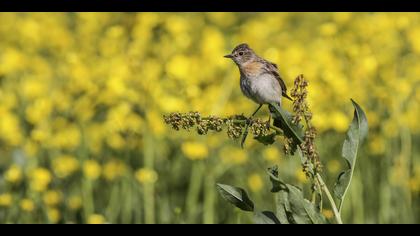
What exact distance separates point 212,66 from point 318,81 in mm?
1106

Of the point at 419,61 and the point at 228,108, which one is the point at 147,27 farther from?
the point at 419,61

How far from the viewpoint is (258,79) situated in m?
4.21

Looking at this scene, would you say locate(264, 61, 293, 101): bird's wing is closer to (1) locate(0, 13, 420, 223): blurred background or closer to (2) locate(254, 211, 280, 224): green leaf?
(1) locate(0, 13, 420, 223): blurred background

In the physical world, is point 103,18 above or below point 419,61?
above

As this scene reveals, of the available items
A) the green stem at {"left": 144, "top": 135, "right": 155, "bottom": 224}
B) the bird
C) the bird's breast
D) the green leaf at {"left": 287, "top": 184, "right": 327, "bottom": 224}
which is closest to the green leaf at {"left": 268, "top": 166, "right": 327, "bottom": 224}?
the green leaf at {"left": 287, "top": 184, "right": 327, "bottom": 224}

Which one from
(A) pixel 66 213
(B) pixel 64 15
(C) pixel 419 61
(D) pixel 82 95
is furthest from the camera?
(B) pixel 64 15

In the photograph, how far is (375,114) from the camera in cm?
624

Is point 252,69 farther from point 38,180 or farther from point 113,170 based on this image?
point 113,170

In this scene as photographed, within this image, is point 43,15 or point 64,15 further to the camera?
point 64,15

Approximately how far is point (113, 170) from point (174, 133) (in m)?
1.00

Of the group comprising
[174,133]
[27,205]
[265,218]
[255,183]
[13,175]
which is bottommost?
[265,218]

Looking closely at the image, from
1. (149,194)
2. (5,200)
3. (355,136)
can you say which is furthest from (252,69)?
(355,136)

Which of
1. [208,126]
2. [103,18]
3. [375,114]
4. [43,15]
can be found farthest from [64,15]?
[208,126]

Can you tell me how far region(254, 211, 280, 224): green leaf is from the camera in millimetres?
2199
